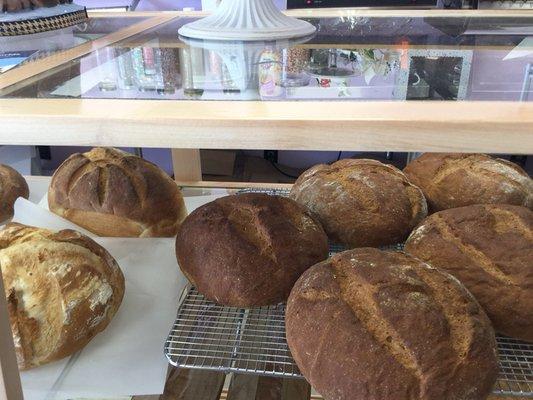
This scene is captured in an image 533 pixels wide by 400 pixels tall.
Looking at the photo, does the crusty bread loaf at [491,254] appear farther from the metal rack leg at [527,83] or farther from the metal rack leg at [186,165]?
the metal rack leg at [186,165]

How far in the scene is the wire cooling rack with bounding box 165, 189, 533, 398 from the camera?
0.67m

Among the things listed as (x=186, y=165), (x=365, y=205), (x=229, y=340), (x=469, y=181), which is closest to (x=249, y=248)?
(x=229, y=340)

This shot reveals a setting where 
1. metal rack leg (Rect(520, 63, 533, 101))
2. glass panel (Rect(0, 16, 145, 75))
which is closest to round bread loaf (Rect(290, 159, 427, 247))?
metal rack leg (Rect(520, 63, 533, 101))

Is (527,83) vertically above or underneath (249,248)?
above

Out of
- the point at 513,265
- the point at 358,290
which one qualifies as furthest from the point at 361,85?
the point at 513,265

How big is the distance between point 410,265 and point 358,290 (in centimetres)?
9

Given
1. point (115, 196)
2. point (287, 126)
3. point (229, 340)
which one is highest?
point (287, 126)

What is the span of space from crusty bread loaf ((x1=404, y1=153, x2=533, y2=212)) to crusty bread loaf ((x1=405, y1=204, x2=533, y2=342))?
12 centimetres

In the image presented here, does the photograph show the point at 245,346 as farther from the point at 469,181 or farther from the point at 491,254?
the point at 469,181

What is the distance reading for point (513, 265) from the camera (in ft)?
2.30

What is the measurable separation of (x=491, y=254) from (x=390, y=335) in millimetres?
233

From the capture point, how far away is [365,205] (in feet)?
2.85

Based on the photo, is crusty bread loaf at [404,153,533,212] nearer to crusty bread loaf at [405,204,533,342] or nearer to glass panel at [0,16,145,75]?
crusty bread loaf at [405,204,533,342]

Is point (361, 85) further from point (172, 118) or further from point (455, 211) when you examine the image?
point (455, 211)
